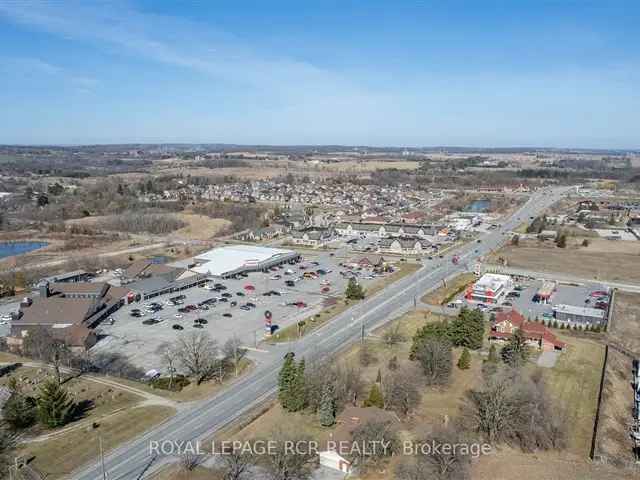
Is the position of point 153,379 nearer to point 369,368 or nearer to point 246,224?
point 369,368

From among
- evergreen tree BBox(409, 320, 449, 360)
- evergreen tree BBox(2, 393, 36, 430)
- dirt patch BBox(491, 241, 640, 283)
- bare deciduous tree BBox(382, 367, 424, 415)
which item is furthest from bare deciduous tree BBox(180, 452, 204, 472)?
dirt patch BBox(491, 241, 640, 283)

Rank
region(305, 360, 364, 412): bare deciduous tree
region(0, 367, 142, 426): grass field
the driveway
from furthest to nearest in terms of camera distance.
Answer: the driveway
region(0, 367, 142, 426): grass field
region(305, 360, 364, 412): bare deciduous tree

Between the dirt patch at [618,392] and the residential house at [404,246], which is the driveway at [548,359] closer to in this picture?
the dirt patch at [618,392]

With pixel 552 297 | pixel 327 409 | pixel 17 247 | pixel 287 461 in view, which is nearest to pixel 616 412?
pixel 327 409

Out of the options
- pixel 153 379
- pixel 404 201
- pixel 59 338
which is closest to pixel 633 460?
pixel 153 379

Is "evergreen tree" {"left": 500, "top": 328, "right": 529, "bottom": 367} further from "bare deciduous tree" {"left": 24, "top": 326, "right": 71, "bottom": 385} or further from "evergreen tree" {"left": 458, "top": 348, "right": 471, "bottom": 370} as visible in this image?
"bare deciduous tree" {"left": 24, "top": 326, "right": 71, "bottom": 385}
